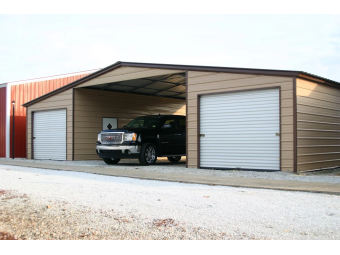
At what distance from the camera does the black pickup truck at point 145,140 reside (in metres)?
13.8

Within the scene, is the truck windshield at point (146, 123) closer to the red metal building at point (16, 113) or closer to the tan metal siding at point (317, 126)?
the tan metal siding at point (317, 126)

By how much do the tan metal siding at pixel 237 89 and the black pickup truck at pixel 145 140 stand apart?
1.59 m

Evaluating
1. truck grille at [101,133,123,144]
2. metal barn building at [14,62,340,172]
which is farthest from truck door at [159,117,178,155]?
truck grille at [101,133,123,144]

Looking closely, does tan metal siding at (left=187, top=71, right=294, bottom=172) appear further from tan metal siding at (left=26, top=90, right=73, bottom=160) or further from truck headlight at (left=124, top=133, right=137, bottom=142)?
tan metal siding at (left=26, top=90, right=73, bottom=160)

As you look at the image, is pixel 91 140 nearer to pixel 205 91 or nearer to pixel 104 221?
pixel 205 91

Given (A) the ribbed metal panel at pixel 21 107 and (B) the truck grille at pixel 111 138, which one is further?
(A) the ribbed metal panel at pixel 21 107

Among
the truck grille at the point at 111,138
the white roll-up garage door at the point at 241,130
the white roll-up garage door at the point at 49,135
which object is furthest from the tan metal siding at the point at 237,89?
the white roll-up garage door at the point at 49,135

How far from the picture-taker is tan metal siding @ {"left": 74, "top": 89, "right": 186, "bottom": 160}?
701 inches

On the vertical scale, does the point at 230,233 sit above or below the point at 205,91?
below

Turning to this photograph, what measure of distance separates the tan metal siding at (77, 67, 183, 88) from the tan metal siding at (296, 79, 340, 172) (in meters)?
4.61

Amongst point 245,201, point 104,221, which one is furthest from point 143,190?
point 104,221

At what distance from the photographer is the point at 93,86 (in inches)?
701

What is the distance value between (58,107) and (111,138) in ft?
18.2

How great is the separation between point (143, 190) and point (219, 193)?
1565 mm
